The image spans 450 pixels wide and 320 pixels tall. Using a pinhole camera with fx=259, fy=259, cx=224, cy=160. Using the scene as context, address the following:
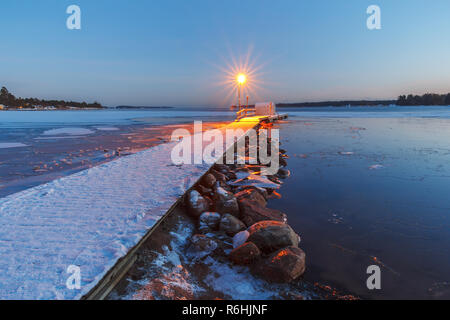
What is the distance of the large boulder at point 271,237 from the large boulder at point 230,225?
430 mm

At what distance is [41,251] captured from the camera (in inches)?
107

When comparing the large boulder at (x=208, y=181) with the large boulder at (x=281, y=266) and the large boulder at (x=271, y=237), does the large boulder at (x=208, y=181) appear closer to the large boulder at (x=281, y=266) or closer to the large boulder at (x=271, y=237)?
the large boulder at (x=271, y=237)

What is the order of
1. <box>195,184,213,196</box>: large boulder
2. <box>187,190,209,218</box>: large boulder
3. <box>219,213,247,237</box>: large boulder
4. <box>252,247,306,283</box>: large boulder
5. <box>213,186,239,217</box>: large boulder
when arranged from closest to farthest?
1. <box>252,247,306,283</box>: large boulder
2. <box>219,213,247,237</box>: large boulder
3. <box>187,190,209,218</box>: large boulder
4. <box>213,186,239,217</box>: large boulder
5. <box>195,184,213,196</box>: large boulder

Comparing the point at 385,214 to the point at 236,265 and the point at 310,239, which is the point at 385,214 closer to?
the point at 310,239

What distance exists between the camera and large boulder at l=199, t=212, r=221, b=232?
4155 mm

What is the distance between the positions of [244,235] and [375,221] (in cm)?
307

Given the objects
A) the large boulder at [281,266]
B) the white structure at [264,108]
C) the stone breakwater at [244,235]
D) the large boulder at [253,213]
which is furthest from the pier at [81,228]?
the white structure at [264,108]

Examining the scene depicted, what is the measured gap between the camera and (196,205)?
447 centimetres

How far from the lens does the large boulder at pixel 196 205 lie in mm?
4438

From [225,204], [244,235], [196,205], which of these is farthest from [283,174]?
[244,235]
